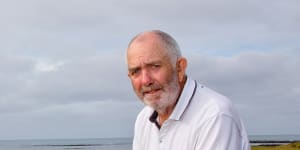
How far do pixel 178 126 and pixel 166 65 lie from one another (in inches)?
21.3

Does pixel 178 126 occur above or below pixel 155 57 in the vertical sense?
below

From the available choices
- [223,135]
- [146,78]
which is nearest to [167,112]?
[146,78]

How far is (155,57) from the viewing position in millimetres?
4426

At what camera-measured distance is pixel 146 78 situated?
4422 millimetres

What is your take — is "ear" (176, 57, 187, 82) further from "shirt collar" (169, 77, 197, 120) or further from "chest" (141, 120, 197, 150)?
"chest" (141, 120, 197, 150)

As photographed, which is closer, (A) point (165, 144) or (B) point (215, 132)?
(B) point (215, 132)

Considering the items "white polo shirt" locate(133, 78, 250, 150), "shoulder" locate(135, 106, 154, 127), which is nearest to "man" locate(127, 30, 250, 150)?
"white polo shirt" locate(133, 78, 250, 150)

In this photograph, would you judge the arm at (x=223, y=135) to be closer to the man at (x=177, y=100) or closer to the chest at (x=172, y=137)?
the man at (x=177, y=100)

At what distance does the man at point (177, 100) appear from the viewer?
14.4 feet

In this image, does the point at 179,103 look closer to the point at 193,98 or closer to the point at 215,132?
the point at 193,98

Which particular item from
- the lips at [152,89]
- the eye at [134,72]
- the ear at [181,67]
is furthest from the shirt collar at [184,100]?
the eye at [134,72]

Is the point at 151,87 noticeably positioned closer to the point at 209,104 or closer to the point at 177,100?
the point at 177,100

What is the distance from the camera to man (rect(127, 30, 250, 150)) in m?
4.39

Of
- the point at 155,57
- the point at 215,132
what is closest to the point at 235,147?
the point at 215,132
